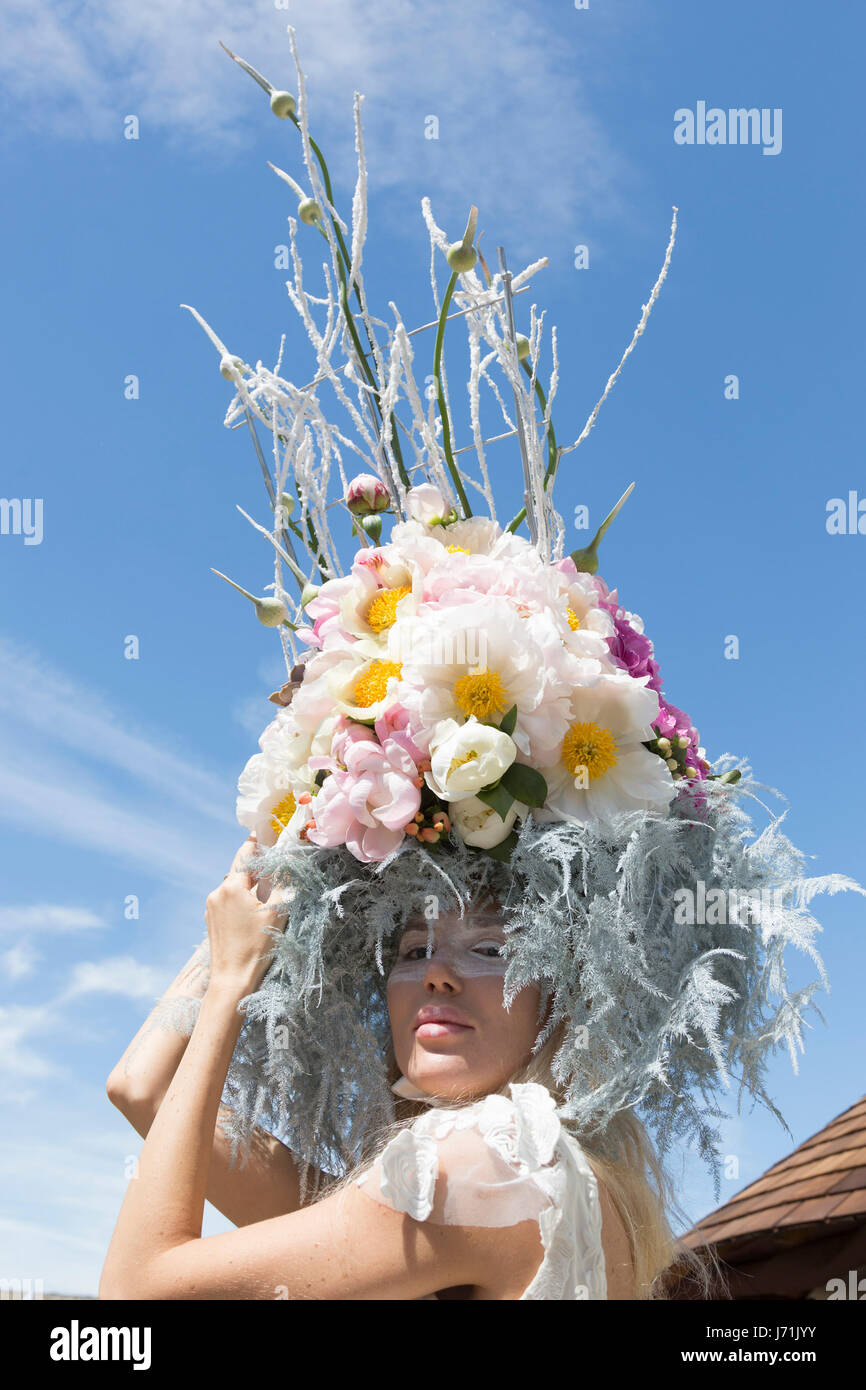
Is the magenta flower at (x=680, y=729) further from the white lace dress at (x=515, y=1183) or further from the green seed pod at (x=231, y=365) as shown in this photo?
the green seed pod at (x=231, y=365)

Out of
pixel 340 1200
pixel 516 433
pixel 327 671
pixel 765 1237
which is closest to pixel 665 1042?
pixel 340 1200

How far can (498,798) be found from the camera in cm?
181

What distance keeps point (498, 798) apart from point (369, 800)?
22cm

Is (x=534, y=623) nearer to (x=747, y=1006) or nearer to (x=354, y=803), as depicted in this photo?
(x=354, y=803)

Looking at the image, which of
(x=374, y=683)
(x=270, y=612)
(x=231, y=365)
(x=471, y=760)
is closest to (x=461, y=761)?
(x=471, y=760)

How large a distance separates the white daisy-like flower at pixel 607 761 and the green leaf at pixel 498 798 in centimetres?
Result: 10

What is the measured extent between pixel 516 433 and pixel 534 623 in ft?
1.79

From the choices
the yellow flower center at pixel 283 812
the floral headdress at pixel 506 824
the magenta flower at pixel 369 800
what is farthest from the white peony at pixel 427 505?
the yellow flower center at pixel 283 812

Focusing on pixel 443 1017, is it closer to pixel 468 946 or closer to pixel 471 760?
pixel 468 946

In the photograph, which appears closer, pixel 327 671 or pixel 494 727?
pixel 494 727

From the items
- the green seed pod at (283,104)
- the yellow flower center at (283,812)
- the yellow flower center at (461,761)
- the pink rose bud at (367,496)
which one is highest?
the green seed pod at (283,104)

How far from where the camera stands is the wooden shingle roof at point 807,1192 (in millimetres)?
4215

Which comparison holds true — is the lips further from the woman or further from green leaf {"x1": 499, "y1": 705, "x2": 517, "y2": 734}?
green leaf {"x1": 499, "y1": 705, "x2": 517, "y2": 734}
